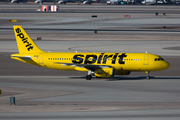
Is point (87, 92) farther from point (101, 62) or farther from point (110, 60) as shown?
point (110, 60)

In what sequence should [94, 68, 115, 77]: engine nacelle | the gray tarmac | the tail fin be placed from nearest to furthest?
the gray tarmac → [94, 68, 115, 77]: engine nacelle → the tail fin

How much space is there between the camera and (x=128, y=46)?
3538 inches

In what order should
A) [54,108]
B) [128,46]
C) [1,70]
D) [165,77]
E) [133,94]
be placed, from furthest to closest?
1. [128,46]
2. [1,70]
3. [165,77]
4. [133,94]
5. [54,108]

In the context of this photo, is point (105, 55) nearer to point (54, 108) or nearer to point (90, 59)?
point (90, 59)

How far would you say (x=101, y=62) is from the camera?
2109 inches

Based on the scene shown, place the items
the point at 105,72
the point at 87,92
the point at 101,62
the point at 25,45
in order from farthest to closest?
the point at 25,45 < the point at 101,62 < the point at 105,72 < the point at 87,92

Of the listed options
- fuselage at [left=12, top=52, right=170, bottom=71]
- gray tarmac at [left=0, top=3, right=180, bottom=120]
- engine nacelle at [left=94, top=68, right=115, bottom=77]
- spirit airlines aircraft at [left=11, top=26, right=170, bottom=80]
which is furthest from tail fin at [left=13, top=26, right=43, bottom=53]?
engine nacelle at [left=94, top=68, right=115, bottom=77]

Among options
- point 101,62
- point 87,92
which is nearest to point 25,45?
point 101,62

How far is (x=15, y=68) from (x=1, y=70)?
278 centimetres

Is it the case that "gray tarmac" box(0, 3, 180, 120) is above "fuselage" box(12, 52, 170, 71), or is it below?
below

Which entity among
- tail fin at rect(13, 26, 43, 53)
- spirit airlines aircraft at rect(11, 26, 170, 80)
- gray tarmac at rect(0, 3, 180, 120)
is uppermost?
tail fin at rect(13, 26, 43, 53)

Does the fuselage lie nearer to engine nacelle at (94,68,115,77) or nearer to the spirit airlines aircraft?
the spirit airlines aircraft

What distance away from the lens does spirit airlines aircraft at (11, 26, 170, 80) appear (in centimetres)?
5281

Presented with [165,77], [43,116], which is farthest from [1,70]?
[43,116]
